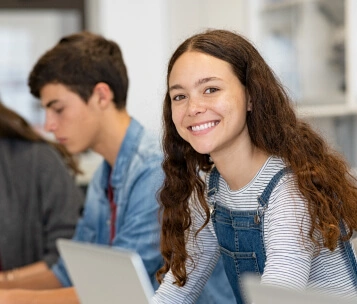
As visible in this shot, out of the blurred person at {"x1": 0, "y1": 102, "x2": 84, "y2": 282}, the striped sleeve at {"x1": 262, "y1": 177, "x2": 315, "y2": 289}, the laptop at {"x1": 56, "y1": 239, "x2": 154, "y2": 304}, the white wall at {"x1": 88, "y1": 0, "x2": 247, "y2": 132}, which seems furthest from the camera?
the white wall at {"x1": 88, "y1": 0, "x2": 247, "y2": 132}

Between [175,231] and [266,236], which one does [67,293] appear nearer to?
[175,231]

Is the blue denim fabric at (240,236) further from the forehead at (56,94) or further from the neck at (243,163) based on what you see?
the forehead at (56,94)

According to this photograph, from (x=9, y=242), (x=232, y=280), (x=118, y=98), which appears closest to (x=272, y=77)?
(x=232, y=280)

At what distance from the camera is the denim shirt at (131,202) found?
181cm

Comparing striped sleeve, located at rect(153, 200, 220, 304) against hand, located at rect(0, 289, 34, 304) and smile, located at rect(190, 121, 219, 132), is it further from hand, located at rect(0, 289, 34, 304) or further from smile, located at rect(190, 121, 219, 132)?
hand, located at rect(0, 289, 34, 304)

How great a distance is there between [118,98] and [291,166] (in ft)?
2.50

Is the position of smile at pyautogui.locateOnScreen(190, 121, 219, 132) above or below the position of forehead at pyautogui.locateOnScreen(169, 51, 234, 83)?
below

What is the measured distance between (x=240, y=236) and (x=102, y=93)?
2.35ft

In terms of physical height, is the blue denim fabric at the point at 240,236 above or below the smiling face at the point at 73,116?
below

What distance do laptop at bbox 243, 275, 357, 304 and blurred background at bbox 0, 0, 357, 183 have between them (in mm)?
2157

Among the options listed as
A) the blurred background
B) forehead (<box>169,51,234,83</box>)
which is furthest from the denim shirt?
the blurred background

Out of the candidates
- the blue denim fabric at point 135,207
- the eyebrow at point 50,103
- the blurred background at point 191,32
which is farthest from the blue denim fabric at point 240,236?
the blurred background at point 191,32

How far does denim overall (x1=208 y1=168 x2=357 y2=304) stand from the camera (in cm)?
139

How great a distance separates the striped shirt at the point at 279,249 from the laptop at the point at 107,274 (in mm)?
254
